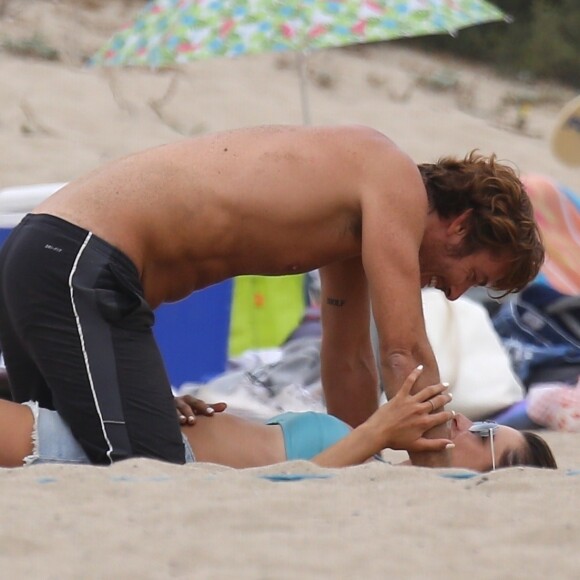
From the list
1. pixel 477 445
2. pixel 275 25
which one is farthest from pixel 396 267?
pixel 275 25

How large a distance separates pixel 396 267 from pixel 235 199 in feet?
1.33

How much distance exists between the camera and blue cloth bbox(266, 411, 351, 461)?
3164 mm

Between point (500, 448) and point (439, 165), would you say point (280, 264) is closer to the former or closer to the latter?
point (439, 165)

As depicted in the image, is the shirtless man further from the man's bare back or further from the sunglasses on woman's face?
the sunglasses on woman's face

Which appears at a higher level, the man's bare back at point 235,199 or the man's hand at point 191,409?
the man's bare back at point 235,199

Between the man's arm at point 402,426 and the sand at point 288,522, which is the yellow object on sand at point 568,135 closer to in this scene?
the sand at point 288,522

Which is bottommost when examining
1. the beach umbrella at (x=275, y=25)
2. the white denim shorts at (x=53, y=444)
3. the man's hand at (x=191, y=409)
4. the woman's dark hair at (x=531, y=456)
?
the woman's dark hair at (x=531, y=456)

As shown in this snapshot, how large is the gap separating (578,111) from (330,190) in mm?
3511

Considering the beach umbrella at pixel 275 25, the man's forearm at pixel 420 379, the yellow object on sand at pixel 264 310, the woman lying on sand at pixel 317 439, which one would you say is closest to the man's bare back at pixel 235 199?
the man's forearm at pixel 420 379

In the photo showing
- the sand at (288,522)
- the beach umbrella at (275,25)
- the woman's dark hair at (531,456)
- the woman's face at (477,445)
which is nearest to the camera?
the sand at (288,522)

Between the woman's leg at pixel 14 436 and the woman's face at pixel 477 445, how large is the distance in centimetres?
98

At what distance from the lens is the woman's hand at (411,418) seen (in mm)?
2830

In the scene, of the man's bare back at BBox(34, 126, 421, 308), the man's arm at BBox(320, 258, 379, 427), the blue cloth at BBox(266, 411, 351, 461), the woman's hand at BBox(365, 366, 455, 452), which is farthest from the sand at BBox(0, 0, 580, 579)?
the man's arm at BBox(320, 258, 379, 427)

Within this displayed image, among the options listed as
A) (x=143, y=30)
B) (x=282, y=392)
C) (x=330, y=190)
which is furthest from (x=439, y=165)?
(x=143, y=30)
